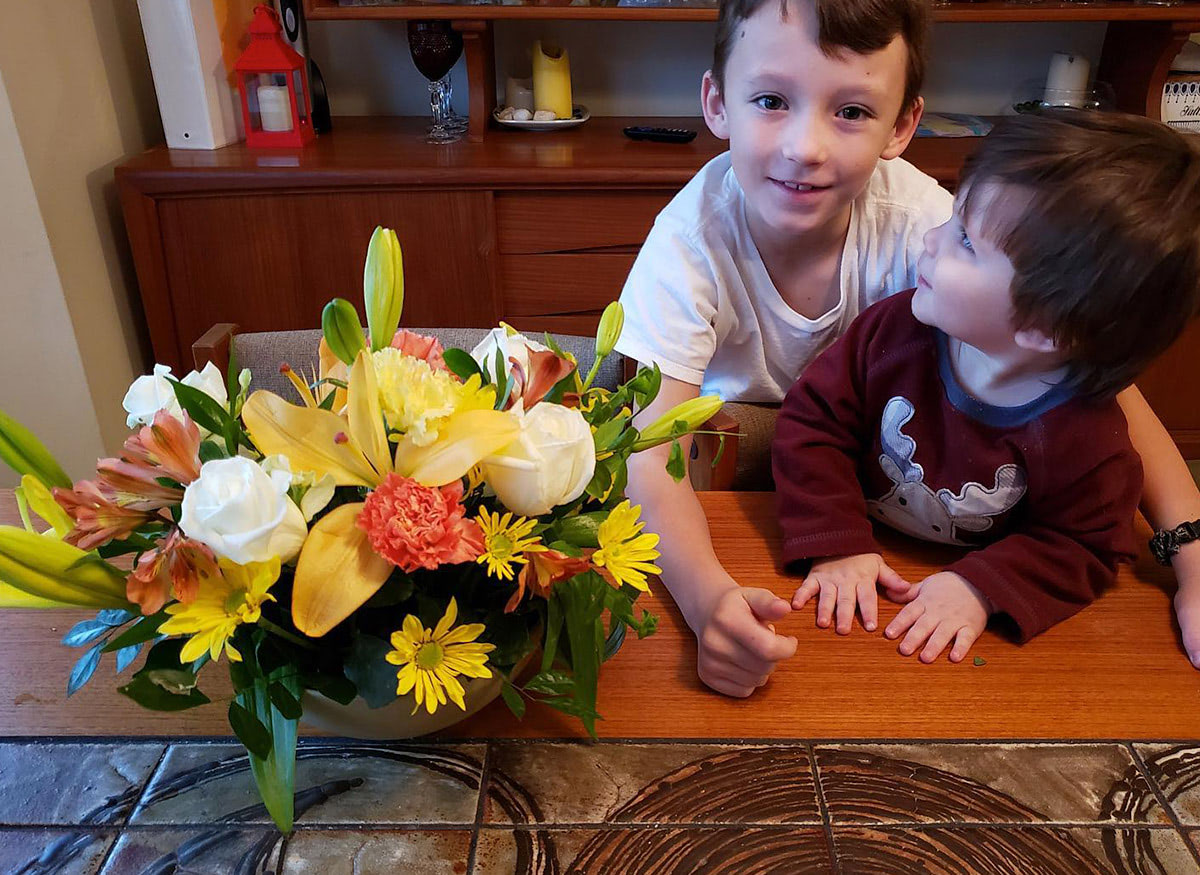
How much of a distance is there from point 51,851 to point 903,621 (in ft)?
2.12

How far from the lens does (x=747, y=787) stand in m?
0.63

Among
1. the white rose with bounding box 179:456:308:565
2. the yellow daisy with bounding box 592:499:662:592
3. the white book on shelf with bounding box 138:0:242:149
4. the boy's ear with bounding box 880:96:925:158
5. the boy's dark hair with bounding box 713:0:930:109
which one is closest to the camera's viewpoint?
the white rose with bounding box 179:456:308:565

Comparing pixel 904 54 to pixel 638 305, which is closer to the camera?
pixel 904 54

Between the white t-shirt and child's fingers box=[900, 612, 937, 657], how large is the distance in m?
0.42

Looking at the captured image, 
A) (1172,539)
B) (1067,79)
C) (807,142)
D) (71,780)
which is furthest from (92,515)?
(1067,79)

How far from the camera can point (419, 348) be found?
1.90 ft

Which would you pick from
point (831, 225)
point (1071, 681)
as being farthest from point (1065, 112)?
point (1071, 681)

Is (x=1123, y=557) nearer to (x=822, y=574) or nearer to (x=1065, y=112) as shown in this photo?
(x=822, y=574)

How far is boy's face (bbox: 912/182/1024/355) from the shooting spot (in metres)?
0.76

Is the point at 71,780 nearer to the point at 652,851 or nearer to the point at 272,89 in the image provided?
the point at 652,851

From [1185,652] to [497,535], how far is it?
61 cm

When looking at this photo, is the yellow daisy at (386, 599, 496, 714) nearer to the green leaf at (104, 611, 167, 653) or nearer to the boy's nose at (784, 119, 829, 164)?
the green leaf at (104, 611, 167, 653)

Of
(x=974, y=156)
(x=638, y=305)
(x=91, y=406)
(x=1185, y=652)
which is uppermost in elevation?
(x=974, y=156)

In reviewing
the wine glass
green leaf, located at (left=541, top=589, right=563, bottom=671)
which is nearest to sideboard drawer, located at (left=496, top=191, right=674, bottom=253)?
the wine glass
